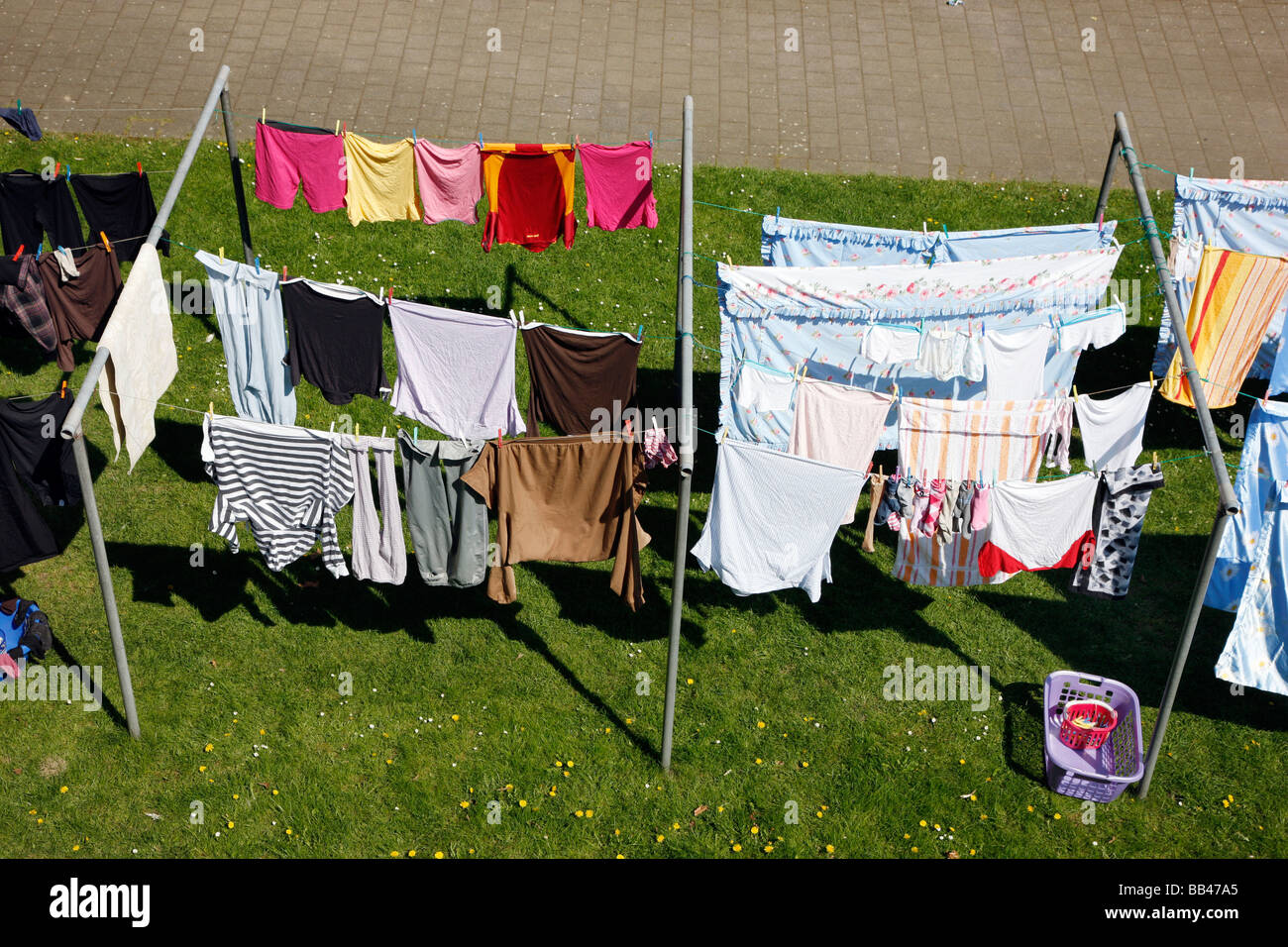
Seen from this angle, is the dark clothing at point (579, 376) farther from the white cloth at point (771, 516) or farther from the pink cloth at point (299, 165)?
the pink cloth at point (299, 165)

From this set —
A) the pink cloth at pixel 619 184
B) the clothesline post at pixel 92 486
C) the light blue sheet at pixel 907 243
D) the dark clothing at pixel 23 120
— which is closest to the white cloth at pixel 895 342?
the light blue sheet at pixel 907 243

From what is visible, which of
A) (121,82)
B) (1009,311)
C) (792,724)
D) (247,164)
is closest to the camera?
(792,724)

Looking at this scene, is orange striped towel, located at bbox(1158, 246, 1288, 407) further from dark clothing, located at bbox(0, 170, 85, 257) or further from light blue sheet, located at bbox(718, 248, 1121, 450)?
dark clothing, located at bbox(0, 170, 85, 257)

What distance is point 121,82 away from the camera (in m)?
17.2

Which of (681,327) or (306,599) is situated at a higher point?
(681,327)

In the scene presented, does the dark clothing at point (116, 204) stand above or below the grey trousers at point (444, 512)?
above

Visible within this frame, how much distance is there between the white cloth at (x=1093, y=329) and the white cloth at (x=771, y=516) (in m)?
3.57

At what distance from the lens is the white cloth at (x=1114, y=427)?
395 inches

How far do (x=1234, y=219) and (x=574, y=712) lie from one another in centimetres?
874

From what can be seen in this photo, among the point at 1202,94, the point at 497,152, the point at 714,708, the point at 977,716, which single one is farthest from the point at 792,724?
the point at 1202,94

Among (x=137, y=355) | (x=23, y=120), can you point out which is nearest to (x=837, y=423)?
(x=137, y=355)

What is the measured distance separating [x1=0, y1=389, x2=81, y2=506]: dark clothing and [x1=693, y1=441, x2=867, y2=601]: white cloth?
17.3 feet

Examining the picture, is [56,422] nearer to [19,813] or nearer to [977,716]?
[19,813]
